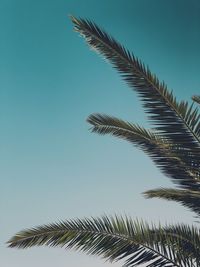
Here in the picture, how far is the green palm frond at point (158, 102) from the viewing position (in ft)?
20.4

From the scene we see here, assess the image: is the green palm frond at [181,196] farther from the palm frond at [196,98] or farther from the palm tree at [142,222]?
the palm frond at [196,98]

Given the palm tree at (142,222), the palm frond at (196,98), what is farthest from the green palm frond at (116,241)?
the palm frond at (196,98)

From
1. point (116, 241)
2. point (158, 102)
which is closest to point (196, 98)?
point (158, 102)

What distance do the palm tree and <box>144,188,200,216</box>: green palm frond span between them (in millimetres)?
15

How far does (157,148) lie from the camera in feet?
21.7

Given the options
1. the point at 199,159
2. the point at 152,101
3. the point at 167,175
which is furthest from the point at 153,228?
the point at 152,101

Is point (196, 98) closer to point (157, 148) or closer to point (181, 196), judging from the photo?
point (157, 148)

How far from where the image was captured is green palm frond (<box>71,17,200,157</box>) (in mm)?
6203

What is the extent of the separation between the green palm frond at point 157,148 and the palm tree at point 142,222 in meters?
0.01

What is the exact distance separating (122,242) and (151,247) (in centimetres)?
35

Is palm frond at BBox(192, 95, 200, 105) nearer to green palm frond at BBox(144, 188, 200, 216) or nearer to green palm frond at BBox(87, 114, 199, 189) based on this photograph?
green palm frond at BBox(87, 114, 199, 189)

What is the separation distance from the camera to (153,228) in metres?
6.55

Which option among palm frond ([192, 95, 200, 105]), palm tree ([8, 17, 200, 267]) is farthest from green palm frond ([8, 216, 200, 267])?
palm frond ([192, 95, 200, 105])

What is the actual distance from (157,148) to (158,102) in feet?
1.99
